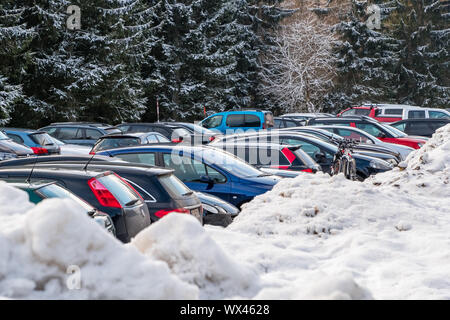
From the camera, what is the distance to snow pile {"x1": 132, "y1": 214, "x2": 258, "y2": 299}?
3.26 metres

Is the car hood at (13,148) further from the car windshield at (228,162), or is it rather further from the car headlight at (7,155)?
the car windshield at (228,162)

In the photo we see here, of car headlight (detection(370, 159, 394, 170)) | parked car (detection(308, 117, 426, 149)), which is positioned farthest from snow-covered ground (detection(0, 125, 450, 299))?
parked car (detection(308, 117, 426, 149))

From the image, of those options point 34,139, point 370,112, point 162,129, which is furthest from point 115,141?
point 370,112

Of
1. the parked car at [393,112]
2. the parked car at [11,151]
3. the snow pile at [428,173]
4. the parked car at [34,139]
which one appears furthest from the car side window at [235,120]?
the snow pile at [428,173]

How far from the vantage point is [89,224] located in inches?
116

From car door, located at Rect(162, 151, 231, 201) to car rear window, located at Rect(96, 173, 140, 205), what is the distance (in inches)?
95.6

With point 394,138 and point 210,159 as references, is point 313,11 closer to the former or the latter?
point 394,138

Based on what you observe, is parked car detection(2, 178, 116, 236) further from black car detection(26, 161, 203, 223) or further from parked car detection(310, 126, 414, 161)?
parked car detection(310, 126, 414, 161)

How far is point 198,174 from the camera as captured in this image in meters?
9.73

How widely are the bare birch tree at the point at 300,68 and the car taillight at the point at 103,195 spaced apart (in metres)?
41.3

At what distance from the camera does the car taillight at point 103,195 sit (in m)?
6.91

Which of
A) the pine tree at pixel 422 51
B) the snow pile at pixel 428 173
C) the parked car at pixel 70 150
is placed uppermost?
the pine tree at pixel 422 51

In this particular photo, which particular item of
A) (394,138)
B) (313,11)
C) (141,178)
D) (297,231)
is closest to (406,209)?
(297,231)

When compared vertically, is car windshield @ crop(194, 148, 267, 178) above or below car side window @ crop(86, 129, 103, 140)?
above
